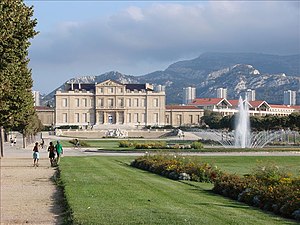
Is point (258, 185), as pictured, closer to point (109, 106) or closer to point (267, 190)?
point (267, 190)

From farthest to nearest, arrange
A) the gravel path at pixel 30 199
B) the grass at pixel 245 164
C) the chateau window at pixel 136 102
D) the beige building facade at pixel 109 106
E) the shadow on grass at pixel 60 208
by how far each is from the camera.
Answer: the chateau window at pixel 136 102 → the beige building facade at pixel 109 106 → the grass at pixel 245 164 → the gravel path at pixel 30 199 → the shadow on grass at pixel 60 208

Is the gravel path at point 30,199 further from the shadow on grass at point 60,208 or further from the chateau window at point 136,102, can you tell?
the chateau window at point 136,102

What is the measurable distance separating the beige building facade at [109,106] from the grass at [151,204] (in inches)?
4505

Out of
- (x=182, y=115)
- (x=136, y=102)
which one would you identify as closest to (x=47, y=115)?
(x=136, y=102)

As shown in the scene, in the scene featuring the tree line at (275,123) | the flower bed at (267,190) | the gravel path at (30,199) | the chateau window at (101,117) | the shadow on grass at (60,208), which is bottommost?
the gravel path at (30,199)

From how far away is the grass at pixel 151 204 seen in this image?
10.8 meters

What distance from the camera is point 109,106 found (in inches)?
5266

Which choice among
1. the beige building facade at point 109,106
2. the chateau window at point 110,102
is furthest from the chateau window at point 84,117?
the chateau window at point 110,102

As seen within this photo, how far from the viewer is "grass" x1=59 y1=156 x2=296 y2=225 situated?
10786mm

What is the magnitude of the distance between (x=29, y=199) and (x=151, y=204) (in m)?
4.16

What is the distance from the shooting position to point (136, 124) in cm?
13262

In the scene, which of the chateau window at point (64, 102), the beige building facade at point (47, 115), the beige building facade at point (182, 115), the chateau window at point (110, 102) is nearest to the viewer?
the chateau window at point (64, 102)

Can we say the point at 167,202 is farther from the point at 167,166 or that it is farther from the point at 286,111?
the point at 286,111

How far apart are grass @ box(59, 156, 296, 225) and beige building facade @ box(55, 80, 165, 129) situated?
114 metres
